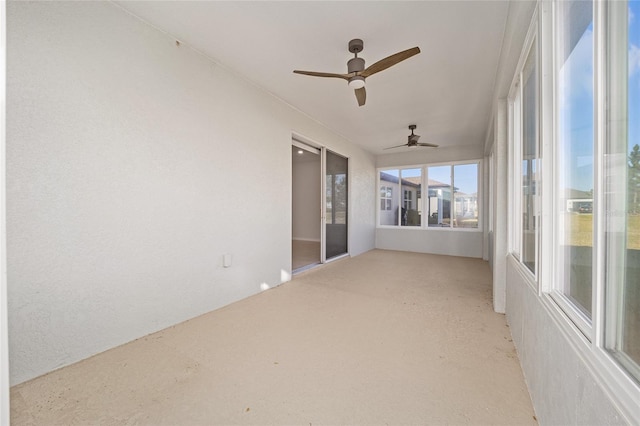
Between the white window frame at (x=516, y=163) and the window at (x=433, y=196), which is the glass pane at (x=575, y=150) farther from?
the window at (x=433, y=196)

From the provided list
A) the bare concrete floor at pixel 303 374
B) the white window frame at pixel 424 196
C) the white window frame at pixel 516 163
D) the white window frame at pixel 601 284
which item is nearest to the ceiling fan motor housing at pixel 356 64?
the white window frame at pixel 516 163

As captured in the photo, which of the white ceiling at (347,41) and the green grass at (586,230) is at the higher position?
the white ceiling at (347,41)

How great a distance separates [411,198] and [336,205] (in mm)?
2491

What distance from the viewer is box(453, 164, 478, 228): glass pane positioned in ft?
21.0

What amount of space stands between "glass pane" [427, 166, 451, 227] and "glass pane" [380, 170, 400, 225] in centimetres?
91

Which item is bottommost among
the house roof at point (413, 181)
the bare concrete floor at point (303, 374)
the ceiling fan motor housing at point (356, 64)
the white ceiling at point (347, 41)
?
the bare concrete floor at point (303, 374)

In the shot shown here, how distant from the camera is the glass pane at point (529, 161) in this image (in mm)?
1852

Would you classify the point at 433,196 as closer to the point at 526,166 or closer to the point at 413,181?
the point at 413,181

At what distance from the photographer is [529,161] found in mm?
2109

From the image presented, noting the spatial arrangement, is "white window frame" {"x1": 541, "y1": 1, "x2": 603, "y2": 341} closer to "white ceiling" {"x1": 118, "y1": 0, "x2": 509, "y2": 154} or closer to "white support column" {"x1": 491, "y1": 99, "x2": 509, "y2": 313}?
"white ceiling" {"x1": 118, "y1": 0, "x2": 509, "y2": 154}

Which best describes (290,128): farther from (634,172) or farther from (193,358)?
(634,172)

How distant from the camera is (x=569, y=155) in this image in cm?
128

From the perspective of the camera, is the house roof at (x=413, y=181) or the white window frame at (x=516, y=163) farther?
the house roof at (x=413, y=181)

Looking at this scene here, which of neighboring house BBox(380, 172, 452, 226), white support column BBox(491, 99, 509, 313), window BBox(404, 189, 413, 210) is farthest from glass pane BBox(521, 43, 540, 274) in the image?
window BBox(404, 189, 413, 210)
